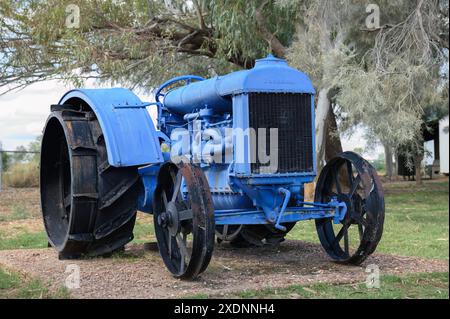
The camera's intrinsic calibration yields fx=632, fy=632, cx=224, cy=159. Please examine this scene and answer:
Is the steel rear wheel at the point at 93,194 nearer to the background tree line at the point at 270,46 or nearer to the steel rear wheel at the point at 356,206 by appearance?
the steel rear wheel at the point at 356,206

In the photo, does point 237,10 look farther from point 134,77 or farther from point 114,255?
point 114,255

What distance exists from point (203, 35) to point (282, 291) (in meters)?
11.2

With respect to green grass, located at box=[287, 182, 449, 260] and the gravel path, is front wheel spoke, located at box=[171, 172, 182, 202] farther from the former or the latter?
green grass, located at box=[287, 182, 449, 260]

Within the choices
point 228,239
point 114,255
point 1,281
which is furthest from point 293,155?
point 1,281

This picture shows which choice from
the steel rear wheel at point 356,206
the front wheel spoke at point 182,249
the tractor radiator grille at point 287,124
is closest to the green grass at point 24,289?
the front wheel spoke at point 182,249

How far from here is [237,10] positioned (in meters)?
13.5

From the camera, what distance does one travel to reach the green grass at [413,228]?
826 centimetres

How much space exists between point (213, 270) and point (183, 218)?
0.88 metres

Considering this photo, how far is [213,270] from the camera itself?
6230mm

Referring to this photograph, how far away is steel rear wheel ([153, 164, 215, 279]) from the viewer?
524 cm

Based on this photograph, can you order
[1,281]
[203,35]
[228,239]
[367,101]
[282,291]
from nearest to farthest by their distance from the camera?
1. [282,291]
2. [1,281]
3. [228,239]
4. [367,101]
5. [203,35]

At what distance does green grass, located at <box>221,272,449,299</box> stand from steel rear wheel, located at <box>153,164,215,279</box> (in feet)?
1.62

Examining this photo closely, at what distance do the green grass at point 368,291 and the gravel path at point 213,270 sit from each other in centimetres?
19

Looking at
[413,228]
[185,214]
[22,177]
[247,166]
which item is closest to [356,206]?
[247,166]
